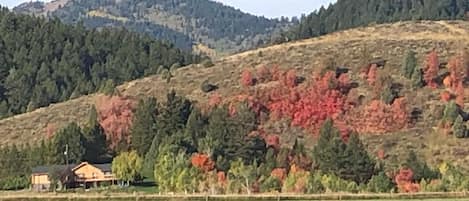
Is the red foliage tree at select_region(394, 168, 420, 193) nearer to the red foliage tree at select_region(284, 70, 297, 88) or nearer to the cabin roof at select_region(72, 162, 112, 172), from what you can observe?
the cabin roof at select_region(72, 162, 112, 172)

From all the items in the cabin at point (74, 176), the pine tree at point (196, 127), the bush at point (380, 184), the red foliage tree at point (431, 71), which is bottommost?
the bush at point (380, 184)

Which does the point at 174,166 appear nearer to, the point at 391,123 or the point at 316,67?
the point at 391,123

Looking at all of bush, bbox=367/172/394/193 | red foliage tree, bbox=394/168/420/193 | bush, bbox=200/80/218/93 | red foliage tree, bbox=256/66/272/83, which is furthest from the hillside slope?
bush, bbox=367/172/394/193

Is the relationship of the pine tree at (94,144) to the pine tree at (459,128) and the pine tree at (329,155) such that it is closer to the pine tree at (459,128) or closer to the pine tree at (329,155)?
the pine tree at (329,155)

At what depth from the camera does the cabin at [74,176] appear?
119319 mm

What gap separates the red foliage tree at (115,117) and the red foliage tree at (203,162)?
28.5m

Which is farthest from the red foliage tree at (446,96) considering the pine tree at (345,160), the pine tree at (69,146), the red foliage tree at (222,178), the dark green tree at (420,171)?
the pine tree at (69,146)

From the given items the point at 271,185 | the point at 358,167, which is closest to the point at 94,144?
the point at 271,185

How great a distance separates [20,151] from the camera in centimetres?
13962

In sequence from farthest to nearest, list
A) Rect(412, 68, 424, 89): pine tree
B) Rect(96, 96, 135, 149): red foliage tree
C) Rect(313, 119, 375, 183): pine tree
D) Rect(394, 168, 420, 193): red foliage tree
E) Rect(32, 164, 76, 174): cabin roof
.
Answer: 1. Rect(412, 68, 424, 89): pine tree
2. Rect(96, 96, 135, 149): red foliage tree
3. Rect(32, 164, 76, 174): cabin roof
4. Rect(313, 119, 375, 183): pine tree
5. Rect(394, 168, 420, 193): red foliage tree

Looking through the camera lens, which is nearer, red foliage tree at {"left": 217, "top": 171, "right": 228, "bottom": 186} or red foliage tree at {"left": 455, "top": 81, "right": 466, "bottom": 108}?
red foliage tree at {"left": 217, "top": 171, "right": 228, "bottom": 186}

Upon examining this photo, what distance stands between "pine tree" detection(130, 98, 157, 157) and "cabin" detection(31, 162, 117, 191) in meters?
9.04

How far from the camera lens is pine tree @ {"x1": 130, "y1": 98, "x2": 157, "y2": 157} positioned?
138m

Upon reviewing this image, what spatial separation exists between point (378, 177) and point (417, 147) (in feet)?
100
